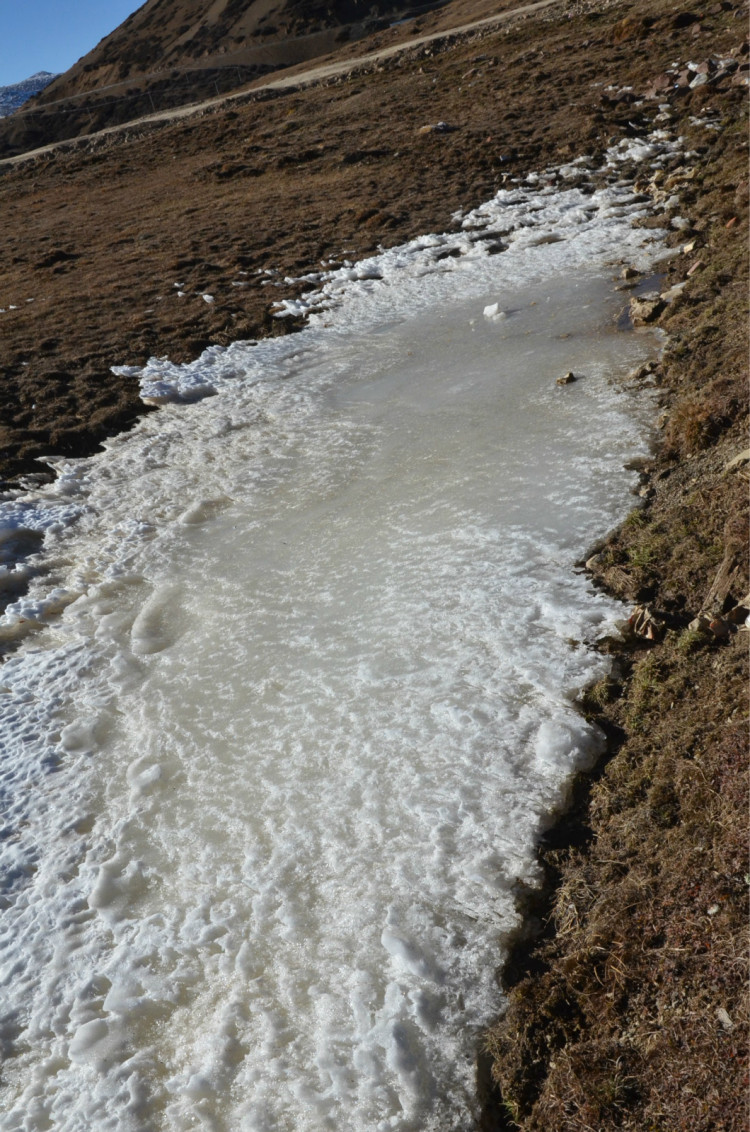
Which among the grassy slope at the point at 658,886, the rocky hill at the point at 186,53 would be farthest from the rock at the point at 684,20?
the rocky hill at the point at 186,53

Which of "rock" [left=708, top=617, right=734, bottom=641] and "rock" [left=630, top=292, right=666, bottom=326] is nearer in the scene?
"rock" [left=708, top=617, right=734, bottom=641]

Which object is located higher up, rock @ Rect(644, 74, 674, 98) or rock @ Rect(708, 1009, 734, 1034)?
rock @ Rect(644, 74, 674, 98)

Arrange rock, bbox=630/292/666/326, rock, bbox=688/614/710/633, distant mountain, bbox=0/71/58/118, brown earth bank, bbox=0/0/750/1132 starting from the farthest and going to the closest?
distant mountain, bbox=0/71/58/118, rock, bbox=630/292/666/326, rock, bbox=688/614/710/633, brown earth bank, bbox=0/0/750/1132

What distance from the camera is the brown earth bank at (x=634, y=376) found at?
326 cm

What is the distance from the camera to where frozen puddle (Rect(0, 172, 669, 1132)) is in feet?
11.9

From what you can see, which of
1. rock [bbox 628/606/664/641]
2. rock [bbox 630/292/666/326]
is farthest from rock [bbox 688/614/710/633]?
rock [bbox 630/292/666/326]

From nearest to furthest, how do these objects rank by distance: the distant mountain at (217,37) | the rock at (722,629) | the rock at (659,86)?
the rock at (722,629), the rock at (659,86), the distant mountain at (217,37)

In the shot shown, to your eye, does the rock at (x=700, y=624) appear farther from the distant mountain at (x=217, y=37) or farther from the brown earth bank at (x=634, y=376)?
the distant mountain at (x=217, y=37)

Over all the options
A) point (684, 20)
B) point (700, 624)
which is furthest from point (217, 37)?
point (700, 624)

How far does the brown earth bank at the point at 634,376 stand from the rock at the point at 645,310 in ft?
0.09

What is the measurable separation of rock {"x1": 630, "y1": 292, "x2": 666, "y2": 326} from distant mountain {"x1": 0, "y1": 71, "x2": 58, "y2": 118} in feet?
449

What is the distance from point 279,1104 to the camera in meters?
3.40

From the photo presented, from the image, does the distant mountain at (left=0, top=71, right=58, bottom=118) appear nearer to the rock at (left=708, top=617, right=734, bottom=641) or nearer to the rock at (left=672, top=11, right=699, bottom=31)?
the rock at (left=672, top=11, right=699, bottom=31)

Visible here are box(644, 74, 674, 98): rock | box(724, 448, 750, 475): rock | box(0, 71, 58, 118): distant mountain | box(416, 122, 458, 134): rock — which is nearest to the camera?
box(724, 448, 750, 475): rock
